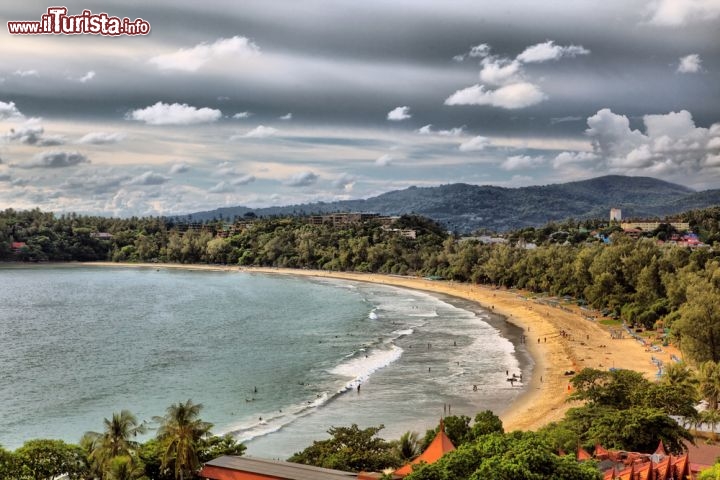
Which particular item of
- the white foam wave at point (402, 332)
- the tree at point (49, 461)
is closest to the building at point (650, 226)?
the white foam wave at point (402, 332)

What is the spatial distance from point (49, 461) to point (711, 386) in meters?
30.3

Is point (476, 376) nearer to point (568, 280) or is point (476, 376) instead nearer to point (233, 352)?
point (233, 352)

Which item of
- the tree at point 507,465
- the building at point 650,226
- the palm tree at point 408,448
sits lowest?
the palm tree at point 408,448

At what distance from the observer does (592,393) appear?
2997 centimetres

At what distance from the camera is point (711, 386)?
3103cm

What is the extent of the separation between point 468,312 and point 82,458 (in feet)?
203

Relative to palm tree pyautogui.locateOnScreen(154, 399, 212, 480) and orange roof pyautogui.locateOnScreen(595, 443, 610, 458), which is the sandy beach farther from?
palm tree pyautogui.locateOnScreen(154, 399, 212, 480)

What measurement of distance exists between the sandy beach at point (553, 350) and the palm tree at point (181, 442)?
1888cm

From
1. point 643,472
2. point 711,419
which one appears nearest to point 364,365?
point 711,419

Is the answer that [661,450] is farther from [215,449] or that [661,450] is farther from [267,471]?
[215,449]

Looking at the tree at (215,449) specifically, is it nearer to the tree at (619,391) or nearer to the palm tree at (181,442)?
the palm tree at (181,442)

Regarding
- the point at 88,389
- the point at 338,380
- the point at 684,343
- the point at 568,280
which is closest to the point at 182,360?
the point at 88,389

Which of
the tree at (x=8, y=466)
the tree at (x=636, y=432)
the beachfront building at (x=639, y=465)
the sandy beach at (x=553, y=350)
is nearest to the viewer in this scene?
the beachfront building at (x=639, y=465)

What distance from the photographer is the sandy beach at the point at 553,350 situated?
3772cm
